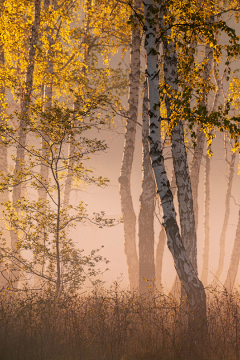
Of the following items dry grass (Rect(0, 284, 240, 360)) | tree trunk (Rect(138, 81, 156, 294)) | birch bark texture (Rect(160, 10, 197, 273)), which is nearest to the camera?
dry grass (Rect(0, 284, 240, 360))

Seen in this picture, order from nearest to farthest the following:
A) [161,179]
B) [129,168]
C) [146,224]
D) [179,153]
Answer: [161,179] < [179,153] < [146,224] < [129,168]

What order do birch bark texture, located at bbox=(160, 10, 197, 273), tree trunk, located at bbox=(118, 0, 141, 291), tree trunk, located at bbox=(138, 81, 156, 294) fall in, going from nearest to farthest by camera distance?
birch bark texture, located at bbox=(160, 10, 197, 273)
tree trunk, located at bbox=(138, 81, 156, 294)
tree trunk, located at bbox=(118, 0, 141, 291)

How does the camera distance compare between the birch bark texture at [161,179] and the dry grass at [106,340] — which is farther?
the birch bark texture at [161,179]

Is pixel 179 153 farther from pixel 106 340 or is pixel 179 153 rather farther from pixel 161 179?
pixel 106 340

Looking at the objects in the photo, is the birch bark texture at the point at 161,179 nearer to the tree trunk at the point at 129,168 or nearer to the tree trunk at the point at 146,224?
the tree trunk at the point at 146,224

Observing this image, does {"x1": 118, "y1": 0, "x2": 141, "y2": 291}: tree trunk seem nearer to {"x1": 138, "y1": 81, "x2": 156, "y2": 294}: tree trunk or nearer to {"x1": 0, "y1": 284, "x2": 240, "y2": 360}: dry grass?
{"x1": 138, "y1": 81, "x2": 156, "y2": 294}: tree trunk

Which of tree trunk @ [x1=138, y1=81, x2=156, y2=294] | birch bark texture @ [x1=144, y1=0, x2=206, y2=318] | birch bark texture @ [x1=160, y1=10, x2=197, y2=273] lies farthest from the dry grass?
tree trunk @ [x1=138, y1=81, x2=156, y2=294]

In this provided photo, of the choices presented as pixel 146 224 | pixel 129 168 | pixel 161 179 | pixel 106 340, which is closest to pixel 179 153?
pixel 161 179

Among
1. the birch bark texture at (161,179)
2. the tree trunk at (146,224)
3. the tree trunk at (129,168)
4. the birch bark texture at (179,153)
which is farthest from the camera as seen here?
the tree trunk at (129,168)

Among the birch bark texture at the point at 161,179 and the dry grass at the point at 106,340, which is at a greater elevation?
the birch bark texture at the point at 161,179

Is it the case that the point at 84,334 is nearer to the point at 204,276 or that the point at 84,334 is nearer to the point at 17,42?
the point at 17,42

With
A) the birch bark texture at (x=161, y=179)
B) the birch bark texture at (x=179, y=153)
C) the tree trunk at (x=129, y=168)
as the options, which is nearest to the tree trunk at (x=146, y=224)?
the tree trunk at (x=129, y=168)

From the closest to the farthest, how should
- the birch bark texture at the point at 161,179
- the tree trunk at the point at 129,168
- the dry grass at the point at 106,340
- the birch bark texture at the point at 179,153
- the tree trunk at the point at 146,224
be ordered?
the dry grass at the point at 106,340 < the birch bark texture at the point at 161,179 < the birch bark texture at the point at 179,153 < the tree trunk at the point at 146,224 < the tree trunk at the point at 129,168

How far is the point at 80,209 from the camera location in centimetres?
635
